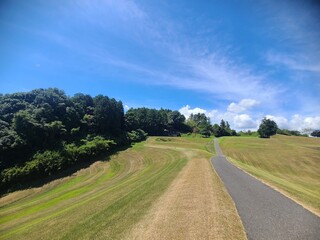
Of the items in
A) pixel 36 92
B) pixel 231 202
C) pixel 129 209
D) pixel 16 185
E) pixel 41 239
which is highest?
pixel 36 92

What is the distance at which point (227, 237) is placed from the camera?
9219 millimetres

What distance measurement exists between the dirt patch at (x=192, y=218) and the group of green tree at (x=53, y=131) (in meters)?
33.3

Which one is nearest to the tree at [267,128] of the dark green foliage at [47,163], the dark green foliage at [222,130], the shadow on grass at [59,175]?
the dark green foliage at [222,130]

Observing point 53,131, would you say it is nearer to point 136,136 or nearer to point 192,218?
point 136,136

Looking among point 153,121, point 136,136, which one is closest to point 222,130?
point 153,121

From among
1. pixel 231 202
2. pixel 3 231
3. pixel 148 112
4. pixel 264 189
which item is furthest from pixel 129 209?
pixel 148 112

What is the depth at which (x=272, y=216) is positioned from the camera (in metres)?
11.2

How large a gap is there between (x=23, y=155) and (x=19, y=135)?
4161 mm

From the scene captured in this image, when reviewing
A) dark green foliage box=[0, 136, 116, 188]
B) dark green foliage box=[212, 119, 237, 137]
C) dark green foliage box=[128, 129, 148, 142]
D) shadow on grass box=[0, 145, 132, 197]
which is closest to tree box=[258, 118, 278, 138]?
dark green foliage box=[212, 119, 237, 137]

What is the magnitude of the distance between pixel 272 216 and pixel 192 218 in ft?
13.0

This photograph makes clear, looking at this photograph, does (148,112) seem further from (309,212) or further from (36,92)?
(309,212)

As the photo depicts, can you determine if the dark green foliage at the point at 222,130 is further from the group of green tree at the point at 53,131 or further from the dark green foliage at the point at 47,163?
the dark green foliage at the point at 47,163

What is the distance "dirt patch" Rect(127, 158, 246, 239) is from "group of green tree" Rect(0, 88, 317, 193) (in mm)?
33321

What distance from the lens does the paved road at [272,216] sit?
9.35 metres
